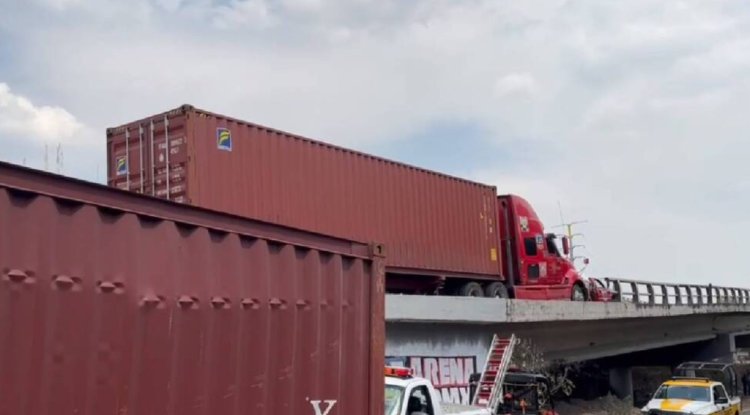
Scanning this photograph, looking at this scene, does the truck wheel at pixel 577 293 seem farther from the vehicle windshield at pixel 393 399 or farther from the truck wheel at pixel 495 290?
the vehicle windshield at pixel 393 399

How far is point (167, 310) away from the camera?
4535 mm

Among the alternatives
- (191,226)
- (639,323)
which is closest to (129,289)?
(191,226)

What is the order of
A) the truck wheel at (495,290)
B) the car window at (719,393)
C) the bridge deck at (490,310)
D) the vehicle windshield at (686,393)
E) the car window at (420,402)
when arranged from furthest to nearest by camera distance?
the car window at (719,393) < the vehicle windshield at (686,393) < the truck wheel at (495,290) < the bridge deck at (490,310) < the car window at (420,402)

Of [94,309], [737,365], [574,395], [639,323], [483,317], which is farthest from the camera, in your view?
[737,365]

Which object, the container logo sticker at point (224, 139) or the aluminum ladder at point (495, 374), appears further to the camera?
the aluminum ladder at point (495, 374)

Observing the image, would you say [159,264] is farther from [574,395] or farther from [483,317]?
[574,395]

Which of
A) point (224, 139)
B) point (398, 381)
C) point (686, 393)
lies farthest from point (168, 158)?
point (686, 393)

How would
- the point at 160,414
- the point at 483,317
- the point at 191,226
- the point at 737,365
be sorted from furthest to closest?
the point at 737,365, the point at 483,317, the point at 191,226, the point at 160,414

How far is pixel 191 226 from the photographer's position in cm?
484

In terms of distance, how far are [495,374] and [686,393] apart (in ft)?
23.5

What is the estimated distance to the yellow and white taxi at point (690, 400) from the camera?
2086 cm

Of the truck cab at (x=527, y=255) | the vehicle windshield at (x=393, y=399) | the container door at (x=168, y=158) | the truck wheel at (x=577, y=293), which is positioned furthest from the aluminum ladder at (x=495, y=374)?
the vehicle windshield at (x=393, y=399)

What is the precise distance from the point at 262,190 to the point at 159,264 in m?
10.1

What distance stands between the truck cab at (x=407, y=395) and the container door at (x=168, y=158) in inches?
259
